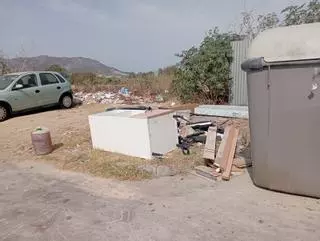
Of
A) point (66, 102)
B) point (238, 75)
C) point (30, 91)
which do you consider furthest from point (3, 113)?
point (238, 75)

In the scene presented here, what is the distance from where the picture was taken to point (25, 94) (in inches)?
501

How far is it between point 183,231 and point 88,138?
5.07 meters

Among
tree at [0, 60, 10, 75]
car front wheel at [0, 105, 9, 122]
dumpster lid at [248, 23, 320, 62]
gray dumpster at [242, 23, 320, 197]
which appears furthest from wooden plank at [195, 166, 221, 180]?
tree at [0, 60, 10, 75]

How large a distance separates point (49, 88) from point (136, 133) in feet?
27.5

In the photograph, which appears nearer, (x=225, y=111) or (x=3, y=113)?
(x=225, y=111)

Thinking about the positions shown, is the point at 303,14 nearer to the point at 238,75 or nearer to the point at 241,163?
the point at 238,75

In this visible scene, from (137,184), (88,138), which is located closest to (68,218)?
(137,184)

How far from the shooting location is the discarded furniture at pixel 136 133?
625cm

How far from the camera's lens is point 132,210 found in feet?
14.5

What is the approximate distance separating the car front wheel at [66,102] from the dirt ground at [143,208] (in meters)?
7.99

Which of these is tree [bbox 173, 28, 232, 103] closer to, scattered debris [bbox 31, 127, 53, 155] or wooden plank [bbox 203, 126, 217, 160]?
wooden plank [bbox 203, 126, 217, 160]

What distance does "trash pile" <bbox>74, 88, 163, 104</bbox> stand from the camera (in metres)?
15.3

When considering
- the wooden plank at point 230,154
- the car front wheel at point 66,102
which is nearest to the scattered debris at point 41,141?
the wooden plank at point 230,154

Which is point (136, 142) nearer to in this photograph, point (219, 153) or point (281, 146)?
point (219, 153)
